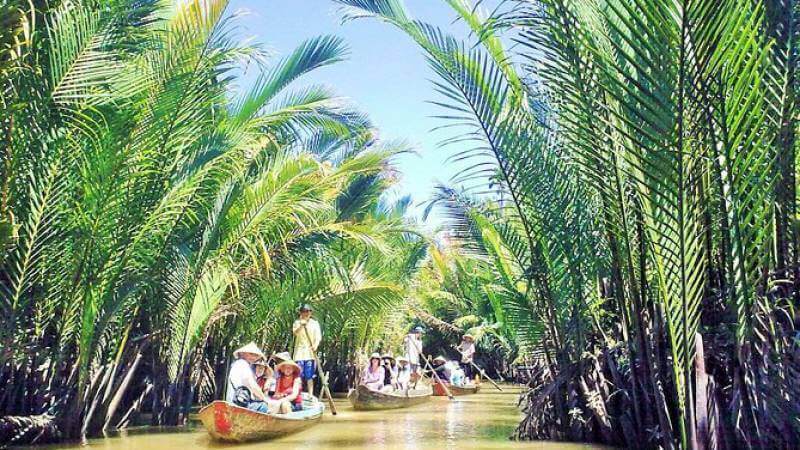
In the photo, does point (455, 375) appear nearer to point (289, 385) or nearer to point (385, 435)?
point (289, 385)

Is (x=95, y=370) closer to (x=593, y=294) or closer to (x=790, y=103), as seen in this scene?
(x=593, y=294)

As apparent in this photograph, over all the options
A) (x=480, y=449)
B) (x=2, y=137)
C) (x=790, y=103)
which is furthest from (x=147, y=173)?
(x=790, y=103)

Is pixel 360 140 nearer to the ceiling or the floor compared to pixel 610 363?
nearer to the ceiling

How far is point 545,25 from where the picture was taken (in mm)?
4598

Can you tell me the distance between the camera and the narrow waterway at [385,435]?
31.4 feet

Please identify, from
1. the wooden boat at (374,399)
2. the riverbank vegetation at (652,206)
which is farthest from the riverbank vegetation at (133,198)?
the wooden boat at (374,399)

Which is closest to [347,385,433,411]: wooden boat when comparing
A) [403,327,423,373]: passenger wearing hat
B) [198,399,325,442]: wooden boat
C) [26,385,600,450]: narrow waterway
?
[26,385,600,450]: narrow waterway

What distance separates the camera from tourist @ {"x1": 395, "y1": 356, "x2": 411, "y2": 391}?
60.4 feet

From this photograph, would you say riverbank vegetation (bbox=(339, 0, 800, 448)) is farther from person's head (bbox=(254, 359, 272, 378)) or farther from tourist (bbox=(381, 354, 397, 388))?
→ tourist (bbox=(381, 354, 397, 388))

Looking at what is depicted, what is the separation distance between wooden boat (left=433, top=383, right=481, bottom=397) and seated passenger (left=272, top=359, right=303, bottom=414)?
10.2m

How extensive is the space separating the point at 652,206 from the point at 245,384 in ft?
22.4

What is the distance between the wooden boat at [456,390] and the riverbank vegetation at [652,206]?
1252 cm

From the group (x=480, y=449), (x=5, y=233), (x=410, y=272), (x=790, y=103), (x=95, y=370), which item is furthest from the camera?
(x=410, y=272)

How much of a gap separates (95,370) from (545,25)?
303 inches
